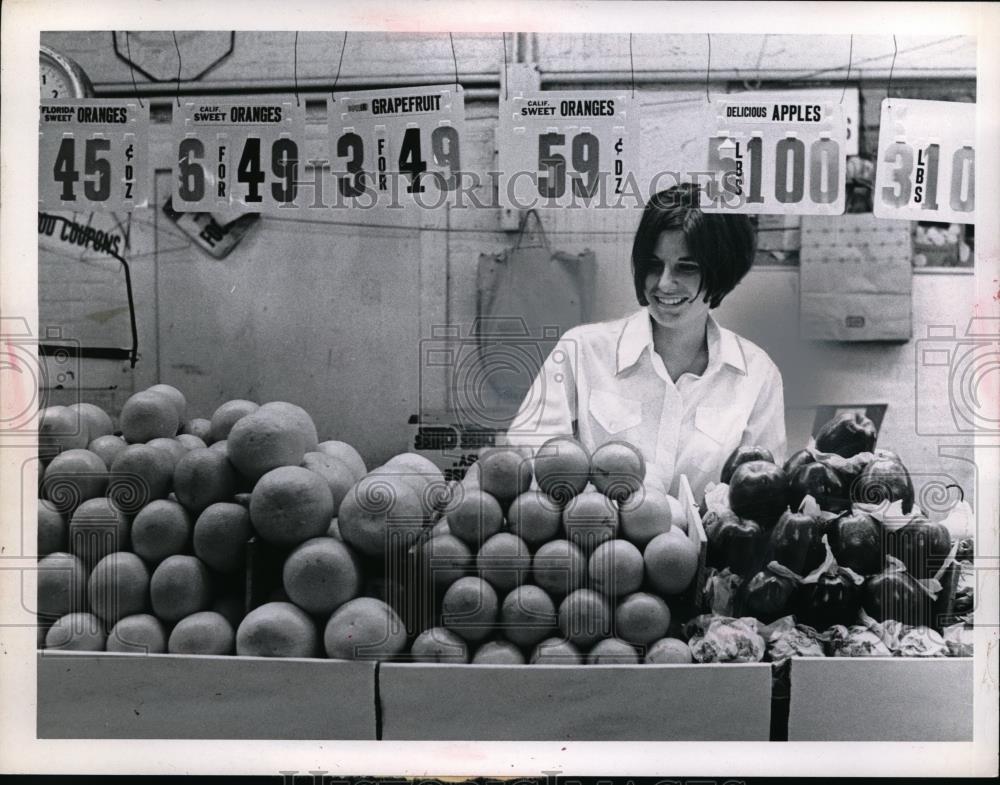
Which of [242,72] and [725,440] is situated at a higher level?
[242,72]

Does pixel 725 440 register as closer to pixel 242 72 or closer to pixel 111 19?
pixel 242 72

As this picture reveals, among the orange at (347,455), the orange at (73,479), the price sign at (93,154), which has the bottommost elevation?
the orange at (73,479)

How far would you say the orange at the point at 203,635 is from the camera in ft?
13.4

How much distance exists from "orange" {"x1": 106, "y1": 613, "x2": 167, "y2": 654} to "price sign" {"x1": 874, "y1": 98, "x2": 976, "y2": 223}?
3.31 m

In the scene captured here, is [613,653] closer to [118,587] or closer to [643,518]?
[643,518]

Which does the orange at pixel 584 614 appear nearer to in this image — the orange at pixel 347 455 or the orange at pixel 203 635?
the orange at pixel 347 455

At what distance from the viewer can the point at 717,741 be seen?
13.8 feet

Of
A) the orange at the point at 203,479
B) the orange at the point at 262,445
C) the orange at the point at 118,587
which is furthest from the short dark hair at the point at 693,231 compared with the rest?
the orange at the point at 118,587

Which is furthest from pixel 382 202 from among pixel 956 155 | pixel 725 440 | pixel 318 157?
pixel 956 155

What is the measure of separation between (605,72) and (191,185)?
173cm

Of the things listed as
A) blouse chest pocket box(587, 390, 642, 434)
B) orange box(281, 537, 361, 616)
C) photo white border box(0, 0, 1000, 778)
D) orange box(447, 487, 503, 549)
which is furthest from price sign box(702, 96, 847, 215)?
orange box(281, 537, 361, 616)

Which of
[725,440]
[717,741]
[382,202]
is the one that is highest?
[382,202]

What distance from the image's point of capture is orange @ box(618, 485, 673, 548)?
13.5 ft

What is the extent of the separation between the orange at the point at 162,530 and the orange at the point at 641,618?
5.62ft
